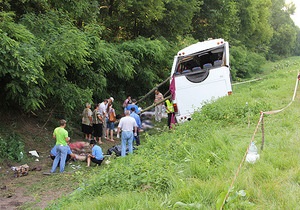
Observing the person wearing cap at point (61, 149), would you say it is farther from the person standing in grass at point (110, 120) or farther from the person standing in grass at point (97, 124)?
the person standing in grass at point (110, 120)

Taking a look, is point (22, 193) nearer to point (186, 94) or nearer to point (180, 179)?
point (180, 179)

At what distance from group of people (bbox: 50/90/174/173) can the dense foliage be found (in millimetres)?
911

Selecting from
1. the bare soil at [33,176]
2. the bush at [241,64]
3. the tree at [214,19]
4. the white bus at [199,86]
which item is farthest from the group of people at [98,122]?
the tree at [214,19]

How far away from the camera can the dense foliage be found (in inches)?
362

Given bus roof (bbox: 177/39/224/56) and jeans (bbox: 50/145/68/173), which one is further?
bus roof (bbox: 177/39/224/56)

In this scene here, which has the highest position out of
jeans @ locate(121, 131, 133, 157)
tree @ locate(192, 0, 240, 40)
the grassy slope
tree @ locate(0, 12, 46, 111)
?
tree @ locate(192, 0, 240, 40)

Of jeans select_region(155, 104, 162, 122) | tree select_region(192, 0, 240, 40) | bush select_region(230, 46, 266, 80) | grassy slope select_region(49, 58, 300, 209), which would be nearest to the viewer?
grassy slope select_region(49, 58, 300, 209)

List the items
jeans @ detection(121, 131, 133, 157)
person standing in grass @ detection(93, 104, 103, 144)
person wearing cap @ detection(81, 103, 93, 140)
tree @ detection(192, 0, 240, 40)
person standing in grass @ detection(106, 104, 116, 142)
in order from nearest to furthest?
jeans @ detection(121, 131, 133, 157), person wearing cap @ detection(81, 103, 93, 140), person standing in grass @ detection(93, 104, 103, 144), person standing in grass @ detection(106, 104, 116, 142), tree @ detection(192, 0, 240, 40)

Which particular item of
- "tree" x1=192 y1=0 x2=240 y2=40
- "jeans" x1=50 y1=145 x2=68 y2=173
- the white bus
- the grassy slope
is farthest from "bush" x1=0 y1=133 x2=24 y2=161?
"tree" x1=192 y1=0 x2=240 y2=40

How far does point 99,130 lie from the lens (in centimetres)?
1246

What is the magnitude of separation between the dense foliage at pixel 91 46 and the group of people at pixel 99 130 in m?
0.91

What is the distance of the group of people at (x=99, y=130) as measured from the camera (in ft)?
29.5

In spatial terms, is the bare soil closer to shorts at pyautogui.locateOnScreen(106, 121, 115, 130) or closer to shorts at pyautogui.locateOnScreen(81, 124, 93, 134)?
shorts at pyautogui.locateOnScreen(81, 124, 93, 134)

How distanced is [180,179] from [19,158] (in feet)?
Answer: 22.8
